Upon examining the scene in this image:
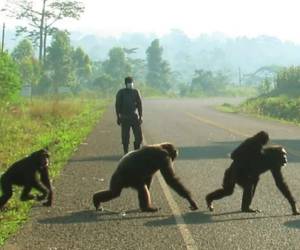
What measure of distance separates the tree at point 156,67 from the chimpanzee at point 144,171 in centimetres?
11043

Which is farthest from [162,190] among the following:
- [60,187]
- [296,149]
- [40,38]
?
[40,38]

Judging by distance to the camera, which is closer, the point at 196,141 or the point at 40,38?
the point at 196,141

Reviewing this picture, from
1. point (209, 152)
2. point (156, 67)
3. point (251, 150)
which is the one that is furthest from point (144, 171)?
point (156, 67)

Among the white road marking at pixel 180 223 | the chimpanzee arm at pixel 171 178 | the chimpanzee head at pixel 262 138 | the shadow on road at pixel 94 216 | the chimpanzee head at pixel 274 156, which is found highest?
the chimpanzee head at pixel 262 138

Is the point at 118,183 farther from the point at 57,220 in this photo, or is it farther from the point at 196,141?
the point at 196,141

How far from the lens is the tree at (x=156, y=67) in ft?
389

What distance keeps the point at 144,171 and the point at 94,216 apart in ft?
3.12

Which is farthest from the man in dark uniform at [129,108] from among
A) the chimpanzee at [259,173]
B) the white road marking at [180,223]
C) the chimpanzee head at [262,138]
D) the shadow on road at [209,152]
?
the chimpanzee head at [262,138]

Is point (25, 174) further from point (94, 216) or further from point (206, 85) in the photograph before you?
point (206, 85)

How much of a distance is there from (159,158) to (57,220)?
162cm

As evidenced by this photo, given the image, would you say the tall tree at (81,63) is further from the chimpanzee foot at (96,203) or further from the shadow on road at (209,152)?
the chimpanzee foot at (96,203)

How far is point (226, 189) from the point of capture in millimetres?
8680

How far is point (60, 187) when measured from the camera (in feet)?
36.0


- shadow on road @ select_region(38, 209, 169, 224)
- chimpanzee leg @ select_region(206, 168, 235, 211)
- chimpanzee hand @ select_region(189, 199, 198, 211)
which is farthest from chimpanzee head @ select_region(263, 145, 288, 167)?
shadow on road @ select_region(38, 209, 169, 224)
